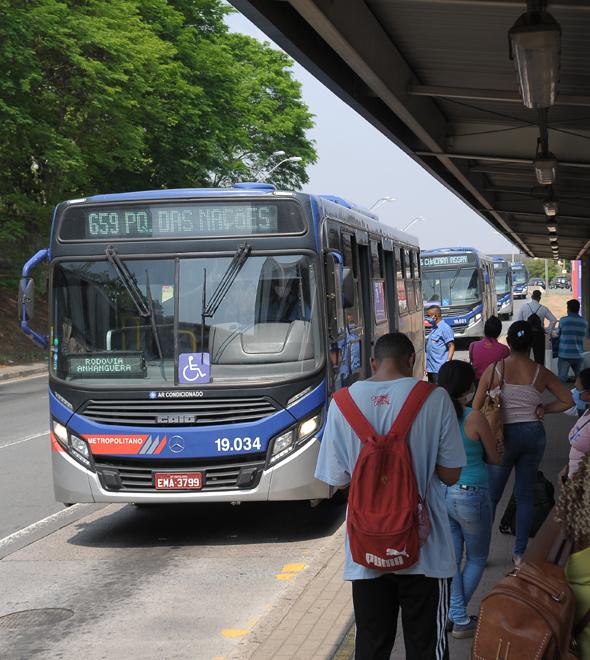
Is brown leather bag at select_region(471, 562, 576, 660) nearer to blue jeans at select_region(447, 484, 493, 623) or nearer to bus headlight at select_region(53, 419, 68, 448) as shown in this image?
blue jeans at select_region(447, 484, 493, 623)

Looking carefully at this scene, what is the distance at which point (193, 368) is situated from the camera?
9430 millimetres

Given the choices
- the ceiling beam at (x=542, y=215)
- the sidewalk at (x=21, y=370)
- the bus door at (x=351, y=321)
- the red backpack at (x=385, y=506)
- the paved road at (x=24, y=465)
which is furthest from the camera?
the sidewalk at (x=21, y=370)

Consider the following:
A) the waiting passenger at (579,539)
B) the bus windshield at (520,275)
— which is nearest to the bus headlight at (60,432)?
the waiting passenger at (579,539)

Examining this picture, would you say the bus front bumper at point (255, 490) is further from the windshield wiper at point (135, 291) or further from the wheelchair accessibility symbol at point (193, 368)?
the windshield wiper at point (135, 291)

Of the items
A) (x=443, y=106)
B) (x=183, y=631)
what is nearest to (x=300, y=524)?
(x=183, y=631)

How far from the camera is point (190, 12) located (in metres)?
42.7

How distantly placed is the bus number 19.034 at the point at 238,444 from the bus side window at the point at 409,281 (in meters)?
8.93

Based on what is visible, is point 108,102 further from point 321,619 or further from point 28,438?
point 321,619

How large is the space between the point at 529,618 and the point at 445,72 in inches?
289

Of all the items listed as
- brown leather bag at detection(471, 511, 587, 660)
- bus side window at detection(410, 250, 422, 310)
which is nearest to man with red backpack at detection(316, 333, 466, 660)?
brown leather bag at detection(471, 511, 587, 660)

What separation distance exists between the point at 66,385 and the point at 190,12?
1393 inches

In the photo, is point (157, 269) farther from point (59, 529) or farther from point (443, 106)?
point (443, 106)

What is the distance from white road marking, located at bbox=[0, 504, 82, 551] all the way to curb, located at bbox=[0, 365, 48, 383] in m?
20.0

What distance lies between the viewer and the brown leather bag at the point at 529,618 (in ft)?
11.1
